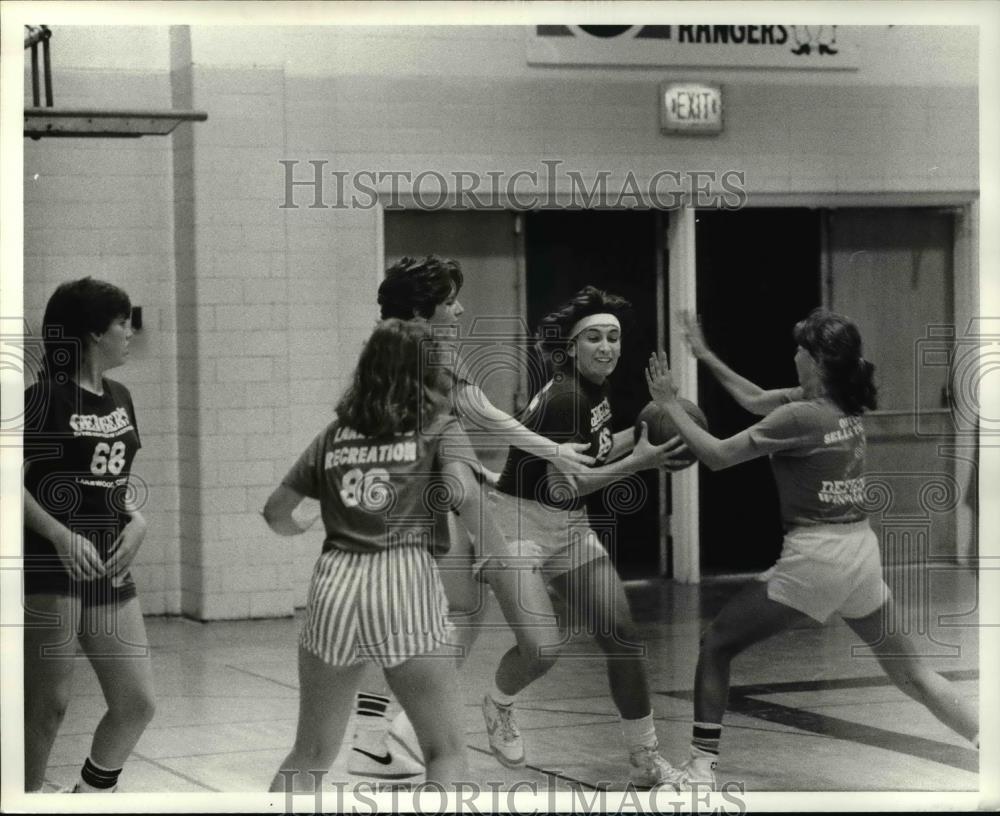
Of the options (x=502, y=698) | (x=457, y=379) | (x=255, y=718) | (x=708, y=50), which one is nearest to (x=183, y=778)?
(x=255, y=718)

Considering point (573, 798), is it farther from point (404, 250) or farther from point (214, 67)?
point (214, 67)

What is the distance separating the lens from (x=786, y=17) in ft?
21.2

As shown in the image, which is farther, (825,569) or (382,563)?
(825,569)

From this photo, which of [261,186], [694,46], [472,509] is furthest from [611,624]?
[694,46]

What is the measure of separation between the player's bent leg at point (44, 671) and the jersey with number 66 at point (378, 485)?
0.92 m

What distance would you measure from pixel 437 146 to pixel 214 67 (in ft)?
2.54

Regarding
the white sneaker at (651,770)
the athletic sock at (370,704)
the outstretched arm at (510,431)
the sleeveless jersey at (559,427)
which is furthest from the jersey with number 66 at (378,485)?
the white sneaker at (651,770)

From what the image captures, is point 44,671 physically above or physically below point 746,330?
below

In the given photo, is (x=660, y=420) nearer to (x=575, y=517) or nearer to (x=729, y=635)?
(x=575, y=517)

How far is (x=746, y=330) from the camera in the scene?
21.5 feet

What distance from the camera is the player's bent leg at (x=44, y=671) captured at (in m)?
6.35

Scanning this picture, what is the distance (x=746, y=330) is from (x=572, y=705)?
1.39 m

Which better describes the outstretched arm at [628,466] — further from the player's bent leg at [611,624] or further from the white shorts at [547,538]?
the player's bent leg at [611,624]

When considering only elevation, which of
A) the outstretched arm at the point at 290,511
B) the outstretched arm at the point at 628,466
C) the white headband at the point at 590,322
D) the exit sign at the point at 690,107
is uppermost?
the exit sign at the point at 690,107
